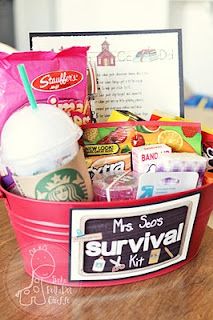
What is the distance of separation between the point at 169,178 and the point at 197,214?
0.06 m

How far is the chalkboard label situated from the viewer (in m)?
0.56

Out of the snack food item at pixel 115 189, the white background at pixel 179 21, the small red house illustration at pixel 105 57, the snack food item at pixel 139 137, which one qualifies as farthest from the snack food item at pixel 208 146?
the white background at pixel 179 21

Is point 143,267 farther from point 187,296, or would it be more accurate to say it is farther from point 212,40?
point 212,40

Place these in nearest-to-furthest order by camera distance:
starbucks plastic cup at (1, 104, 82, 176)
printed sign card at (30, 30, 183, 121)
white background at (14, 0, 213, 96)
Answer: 1. starbucks plastic cup at (1, 104, 82, 176)
2. printed sign card at (30, 30, 183, 121)
3. white background at (14, 0, 213, 96)

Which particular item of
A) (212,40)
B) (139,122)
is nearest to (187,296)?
(139,122)

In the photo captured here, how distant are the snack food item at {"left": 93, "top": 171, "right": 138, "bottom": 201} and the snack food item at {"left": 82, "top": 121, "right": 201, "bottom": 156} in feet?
0.20

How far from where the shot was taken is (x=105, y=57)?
2.94ft

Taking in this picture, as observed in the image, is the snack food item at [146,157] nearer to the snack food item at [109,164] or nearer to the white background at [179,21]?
the snack food item at [109,164]

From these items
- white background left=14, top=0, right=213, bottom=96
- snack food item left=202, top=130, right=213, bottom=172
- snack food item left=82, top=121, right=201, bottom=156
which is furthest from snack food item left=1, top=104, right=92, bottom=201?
white background left=14, top=0, right=213, bottom=96

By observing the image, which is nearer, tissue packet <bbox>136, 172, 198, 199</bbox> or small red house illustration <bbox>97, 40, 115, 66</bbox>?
tissue packet <bbox>136, 172, 198, 199</bbox>

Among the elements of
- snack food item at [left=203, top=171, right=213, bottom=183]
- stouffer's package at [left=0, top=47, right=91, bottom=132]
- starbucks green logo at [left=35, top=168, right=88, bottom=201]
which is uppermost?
stouffer's package at [left=0, top=47, right=91, bottom=132]

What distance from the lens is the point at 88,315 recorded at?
1.83 feet

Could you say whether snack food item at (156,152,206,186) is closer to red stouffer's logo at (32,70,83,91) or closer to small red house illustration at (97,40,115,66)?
red stouffer's logo at (32,70,83,91)

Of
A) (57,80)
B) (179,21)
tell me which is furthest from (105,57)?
(179,21)
